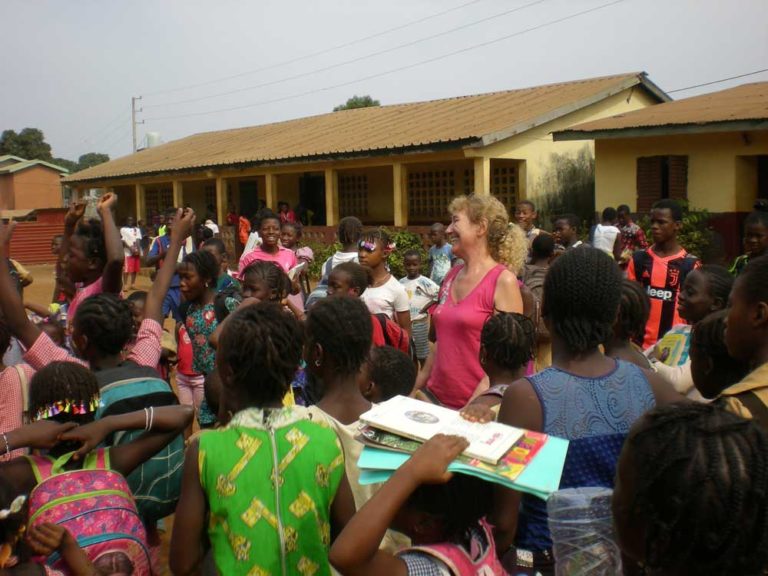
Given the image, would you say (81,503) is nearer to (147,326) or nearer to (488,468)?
(147,326)

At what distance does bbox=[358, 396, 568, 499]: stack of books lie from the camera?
161cm

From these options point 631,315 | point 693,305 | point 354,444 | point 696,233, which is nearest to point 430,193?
point 696,233

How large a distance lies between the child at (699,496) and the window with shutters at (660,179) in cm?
1361

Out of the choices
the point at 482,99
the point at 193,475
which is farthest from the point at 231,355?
the point at 482,99

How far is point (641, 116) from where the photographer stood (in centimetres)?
1491

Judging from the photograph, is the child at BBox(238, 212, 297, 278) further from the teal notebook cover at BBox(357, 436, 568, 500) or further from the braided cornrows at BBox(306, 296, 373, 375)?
the teal notebook cover at BBox(357, 436, 568, 500)

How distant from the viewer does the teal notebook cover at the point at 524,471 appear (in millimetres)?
1598

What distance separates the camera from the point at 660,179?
46.8ft

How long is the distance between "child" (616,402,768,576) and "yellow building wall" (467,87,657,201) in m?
14.9

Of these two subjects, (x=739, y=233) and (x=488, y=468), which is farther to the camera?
(x=739, y=233)

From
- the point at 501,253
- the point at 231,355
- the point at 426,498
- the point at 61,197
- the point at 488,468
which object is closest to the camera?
the point at 488,468

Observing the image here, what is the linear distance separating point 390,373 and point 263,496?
1669mm

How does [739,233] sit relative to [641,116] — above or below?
below

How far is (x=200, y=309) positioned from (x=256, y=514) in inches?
127
